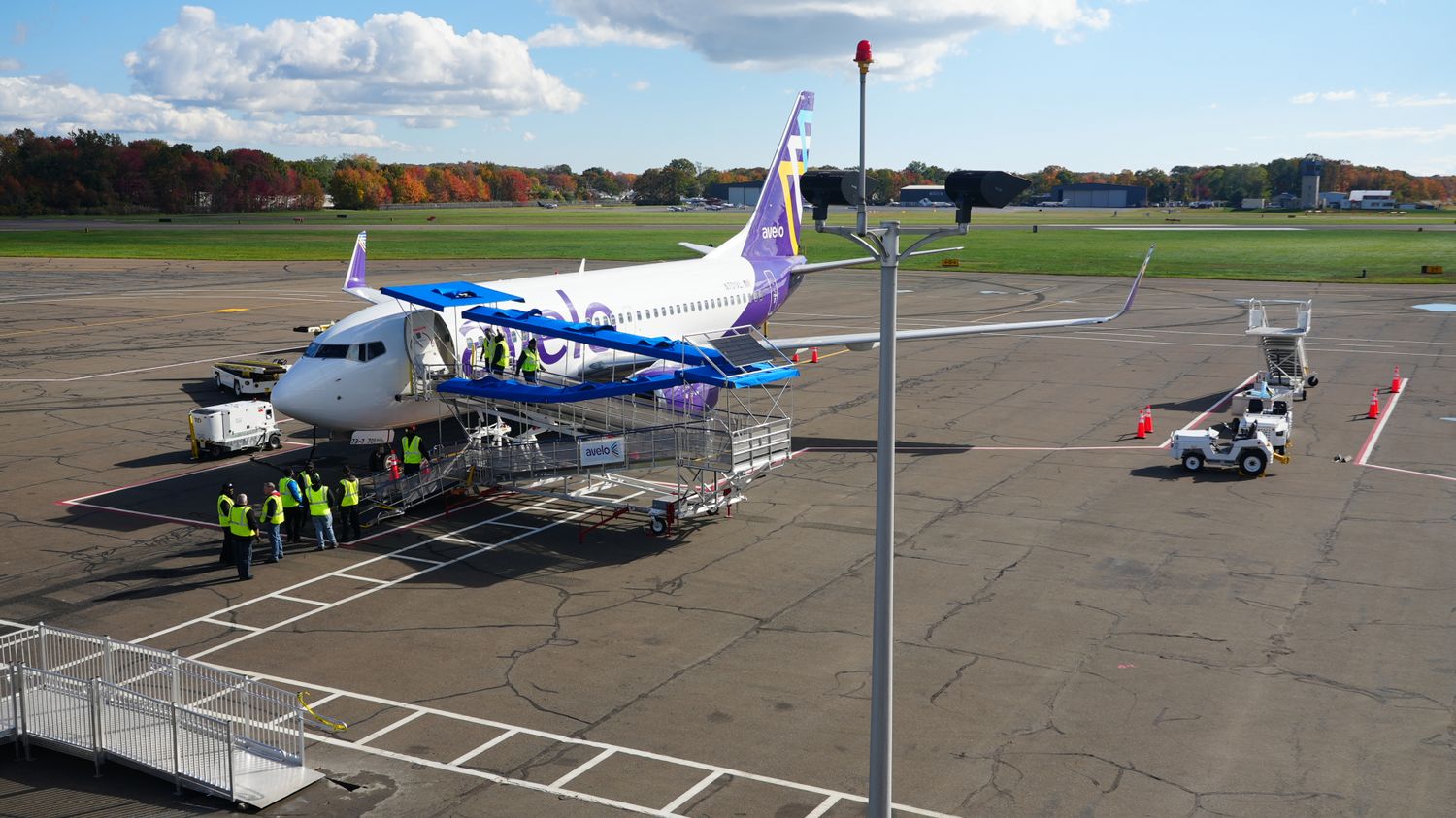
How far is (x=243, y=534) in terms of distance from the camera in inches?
945

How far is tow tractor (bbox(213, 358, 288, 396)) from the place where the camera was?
144ft

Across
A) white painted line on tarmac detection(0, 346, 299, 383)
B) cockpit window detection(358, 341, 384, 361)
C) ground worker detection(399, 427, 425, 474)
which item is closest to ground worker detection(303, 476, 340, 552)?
ground worker detection(399, 427, 425, 474)

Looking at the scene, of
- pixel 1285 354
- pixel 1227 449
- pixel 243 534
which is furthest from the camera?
pixel 1285 354

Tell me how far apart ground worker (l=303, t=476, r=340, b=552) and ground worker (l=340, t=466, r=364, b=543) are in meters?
0.44

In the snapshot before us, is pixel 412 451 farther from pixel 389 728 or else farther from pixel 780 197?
pixel 780 197

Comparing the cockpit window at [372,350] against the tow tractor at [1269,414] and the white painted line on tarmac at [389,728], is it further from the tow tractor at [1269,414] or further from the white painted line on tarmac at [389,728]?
the tow tractor at [1269,414]

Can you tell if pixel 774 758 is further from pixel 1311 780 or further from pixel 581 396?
pixel 581 396

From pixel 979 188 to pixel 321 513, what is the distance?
19.0m

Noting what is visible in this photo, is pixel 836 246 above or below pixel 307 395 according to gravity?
above

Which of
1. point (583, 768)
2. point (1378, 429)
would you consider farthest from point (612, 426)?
point (1378, 429)

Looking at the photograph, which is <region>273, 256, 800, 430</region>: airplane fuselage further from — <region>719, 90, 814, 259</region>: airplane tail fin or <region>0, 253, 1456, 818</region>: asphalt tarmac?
<region>719, 90, 814, 259</region>: airplane tail fin

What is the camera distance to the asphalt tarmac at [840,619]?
1564 cm

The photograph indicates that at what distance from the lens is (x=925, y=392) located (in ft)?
148

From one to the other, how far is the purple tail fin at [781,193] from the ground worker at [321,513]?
2393 centimetres
